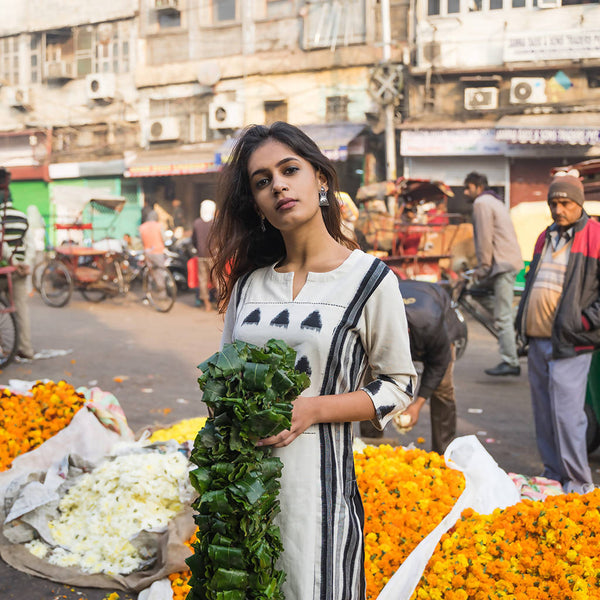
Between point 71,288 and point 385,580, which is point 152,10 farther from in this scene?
point 385,580

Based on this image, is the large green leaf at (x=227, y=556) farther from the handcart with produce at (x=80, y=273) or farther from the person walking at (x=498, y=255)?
the handcart with produce at (x=80, y=273)

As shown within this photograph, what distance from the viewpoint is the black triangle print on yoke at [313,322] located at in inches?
76.5

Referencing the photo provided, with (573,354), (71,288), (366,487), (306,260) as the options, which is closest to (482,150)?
(71,288)

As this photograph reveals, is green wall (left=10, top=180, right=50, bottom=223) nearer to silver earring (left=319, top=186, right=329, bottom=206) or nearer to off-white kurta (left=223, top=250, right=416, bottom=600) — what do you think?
silver earring (left=319, top=186, right=329, bottom=206)

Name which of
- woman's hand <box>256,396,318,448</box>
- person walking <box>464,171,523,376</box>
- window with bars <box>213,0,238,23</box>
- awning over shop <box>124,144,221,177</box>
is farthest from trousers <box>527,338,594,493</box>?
window with bars <box>213,0,238,23</box>

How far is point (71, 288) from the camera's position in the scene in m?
14.6

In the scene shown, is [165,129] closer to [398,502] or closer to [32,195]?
[32,195]

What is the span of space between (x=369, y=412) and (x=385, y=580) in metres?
1.37

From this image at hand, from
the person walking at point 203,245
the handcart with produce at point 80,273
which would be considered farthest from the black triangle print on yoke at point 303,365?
the handcart with produce at point 80,273

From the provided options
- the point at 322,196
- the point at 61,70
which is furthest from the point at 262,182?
the point at 61,70

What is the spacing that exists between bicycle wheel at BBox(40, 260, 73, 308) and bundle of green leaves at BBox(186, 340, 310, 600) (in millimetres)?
13669

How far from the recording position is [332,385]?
77.4 inches

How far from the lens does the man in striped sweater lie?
27.0 ft

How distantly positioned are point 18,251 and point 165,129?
15.0 meters
